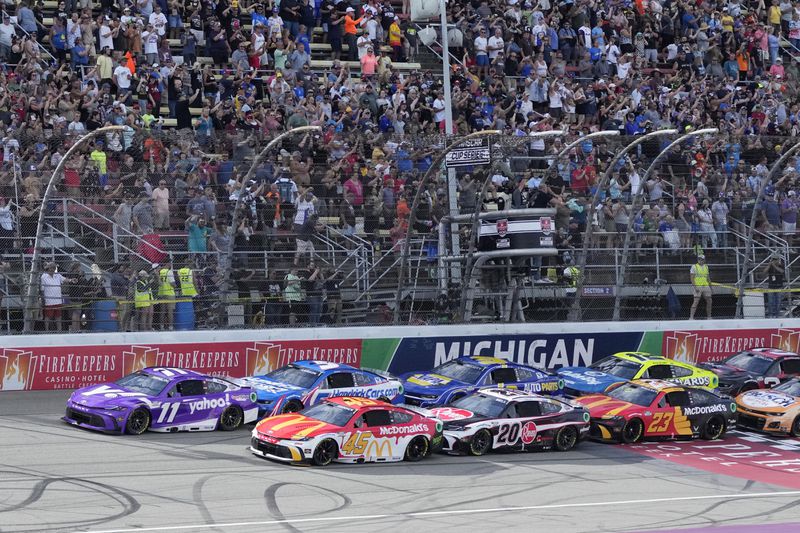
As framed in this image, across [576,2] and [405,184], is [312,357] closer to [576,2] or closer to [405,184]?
[405,184]

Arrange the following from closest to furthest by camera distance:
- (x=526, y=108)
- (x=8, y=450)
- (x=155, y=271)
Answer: (x=8, y=450) < (x=155, y=271) < (x=526, y=108)

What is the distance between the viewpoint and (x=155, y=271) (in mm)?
23797

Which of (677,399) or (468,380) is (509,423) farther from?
(677,399)

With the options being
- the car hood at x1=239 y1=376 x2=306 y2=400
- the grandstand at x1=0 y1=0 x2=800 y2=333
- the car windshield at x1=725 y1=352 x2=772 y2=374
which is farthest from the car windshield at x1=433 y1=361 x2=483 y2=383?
the car windshield at x1=725 y1=352 x2=772 y2=374

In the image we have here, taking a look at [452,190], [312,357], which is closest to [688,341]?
[452,190]

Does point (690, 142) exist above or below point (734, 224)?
above

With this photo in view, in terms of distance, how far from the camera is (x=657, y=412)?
24.0m

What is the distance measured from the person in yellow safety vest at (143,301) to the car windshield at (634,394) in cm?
846

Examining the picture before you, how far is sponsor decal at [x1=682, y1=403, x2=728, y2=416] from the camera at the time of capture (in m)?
24.2

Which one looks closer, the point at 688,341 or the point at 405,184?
the point at 405,184

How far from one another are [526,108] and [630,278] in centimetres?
741

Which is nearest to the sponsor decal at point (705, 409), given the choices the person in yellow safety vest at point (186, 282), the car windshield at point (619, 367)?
the car windshield at point (619, 367)

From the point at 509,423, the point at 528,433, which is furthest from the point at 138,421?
the point at 528,433

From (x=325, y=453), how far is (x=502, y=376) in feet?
19.7
